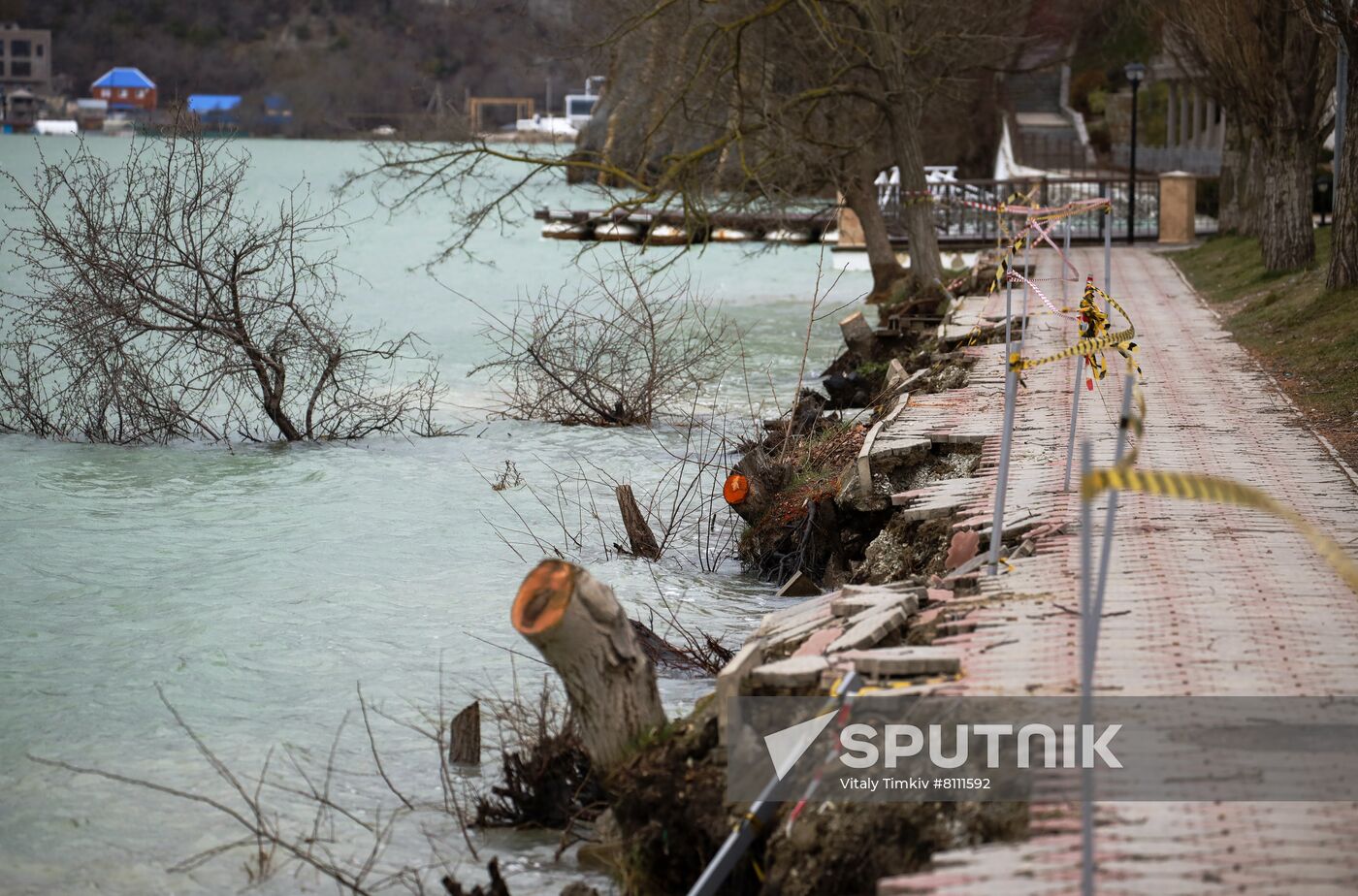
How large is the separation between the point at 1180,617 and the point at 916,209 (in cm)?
2124

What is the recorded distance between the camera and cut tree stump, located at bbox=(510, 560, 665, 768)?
21.3 feet

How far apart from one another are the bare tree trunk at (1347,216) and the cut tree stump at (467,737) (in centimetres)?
1320

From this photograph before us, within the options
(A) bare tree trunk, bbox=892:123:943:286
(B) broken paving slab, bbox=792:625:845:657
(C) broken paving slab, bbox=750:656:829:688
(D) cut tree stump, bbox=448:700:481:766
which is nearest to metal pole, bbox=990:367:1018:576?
(B) broken paving slab, bbox=792:625:845:657

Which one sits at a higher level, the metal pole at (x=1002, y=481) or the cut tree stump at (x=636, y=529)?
the metal pole at (x=1002, y=481)

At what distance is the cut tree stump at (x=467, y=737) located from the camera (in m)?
8.29

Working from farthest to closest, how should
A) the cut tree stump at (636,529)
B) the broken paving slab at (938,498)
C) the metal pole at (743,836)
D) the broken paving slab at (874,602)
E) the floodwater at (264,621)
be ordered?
the cut tree stump at (636,529) < the broken paving slab at (938,498) < the floodwater at (264,621) < the broken paving slab at (874,602) < the metal pole at (743,836)

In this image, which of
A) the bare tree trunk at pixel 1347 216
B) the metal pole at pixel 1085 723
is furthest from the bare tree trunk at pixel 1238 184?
the metal pole at pixel 1085 723

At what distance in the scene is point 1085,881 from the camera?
4.66 metres

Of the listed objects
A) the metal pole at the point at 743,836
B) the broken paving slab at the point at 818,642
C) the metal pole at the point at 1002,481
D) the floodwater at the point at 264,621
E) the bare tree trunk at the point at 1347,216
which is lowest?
the floodwater at the point at 264,621

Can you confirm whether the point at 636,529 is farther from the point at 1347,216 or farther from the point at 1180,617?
the point at 1347,216

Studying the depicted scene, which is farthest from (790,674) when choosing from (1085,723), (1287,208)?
(1287,208)

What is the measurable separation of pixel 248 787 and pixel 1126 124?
62.9m

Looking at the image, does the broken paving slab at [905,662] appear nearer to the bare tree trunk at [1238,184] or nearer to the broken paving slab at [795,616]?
the broken paving slab at [795,616]

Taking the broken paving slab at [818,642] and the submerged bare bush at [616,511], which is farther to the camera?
the submerged bare bush at [616,511]
